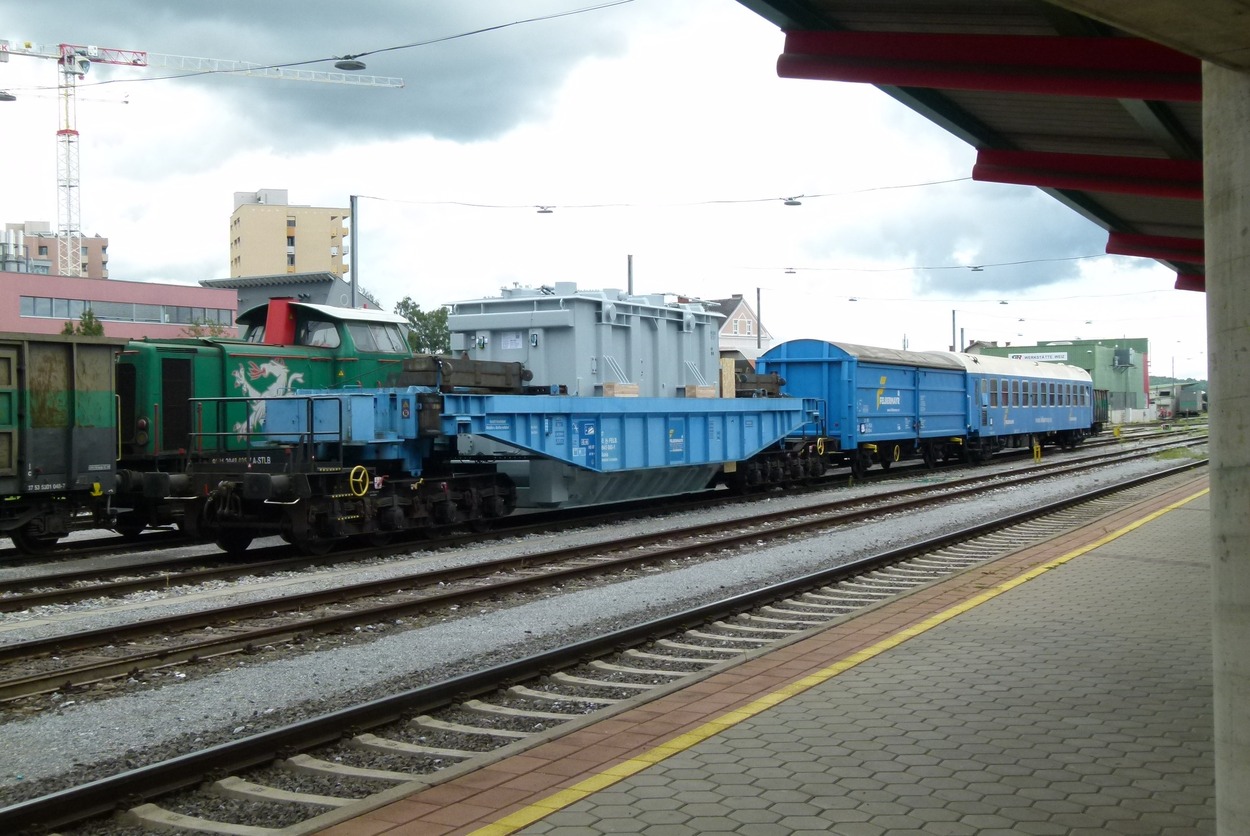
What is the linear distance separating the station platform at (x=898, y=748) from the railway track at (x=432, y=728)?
0.41m

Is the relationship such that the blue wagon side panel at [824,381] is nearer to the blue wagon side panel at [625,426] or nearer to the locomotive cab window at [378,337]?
the blue wagon side panel at [625,426]

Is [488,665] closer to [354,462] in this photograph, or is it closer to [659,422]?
[354,462]

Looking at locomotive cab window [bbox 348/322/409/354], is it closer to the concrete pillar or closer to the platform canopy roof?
the platform canopy roof

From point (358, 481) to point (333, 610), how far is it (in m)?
3.61

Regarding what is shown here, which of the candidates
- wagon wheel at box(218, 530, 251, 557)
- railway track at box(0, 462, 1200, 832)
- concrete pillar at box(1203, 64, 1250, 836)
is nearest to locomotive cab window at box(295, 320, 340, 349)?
wagon wheel at box(218, 530, 251, 557)

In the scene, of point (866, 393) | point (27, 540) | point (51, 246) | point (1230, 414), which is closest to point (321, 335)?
point (27, 540)

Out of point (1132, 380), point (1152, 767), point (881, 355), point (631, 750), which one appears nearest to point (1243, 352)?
point (1152, 767)

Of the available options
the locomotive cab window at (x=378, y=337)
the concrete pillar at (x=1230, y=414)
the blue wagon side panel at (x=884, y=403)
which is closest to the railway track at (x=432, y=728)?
the concrete pillar at (x=1230, y=414)

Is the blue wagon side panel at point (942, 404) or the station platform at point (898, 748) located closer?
the station platform at point (898, 748)

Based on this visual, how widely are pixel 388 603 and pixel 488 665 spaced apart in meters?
2.50

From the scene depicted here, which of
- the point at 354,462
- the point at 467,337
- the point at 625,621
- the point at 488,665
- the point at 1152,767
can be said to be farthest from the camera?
the point at 467,337

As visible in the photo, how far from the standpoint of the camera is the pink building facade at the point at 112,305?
56.0 meters

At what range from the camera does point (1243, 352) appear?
342 cm

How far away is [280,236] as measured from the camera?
10131cm
